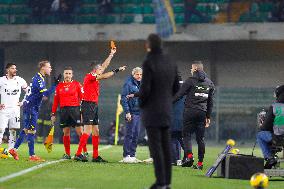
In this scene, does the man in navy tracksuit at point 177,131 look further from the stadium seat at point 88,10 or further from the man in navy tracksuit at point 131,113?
the stadium seat at point 88,10

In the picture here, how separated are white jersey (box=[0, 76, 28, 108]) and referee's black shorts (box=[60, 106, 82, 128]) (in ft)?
4.05

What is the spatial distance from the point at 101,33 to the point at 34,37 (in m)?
2.65

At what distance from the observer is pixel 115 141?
29.7 m

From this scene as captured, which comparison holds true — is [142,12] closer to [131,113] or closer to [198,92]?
[131,113]

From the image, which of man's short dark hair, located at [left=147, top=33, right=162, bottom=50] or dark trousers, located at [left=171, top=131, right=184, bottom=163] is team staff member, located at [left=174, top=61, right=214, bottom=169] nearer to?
dark trousers, located at [left=171, top=131, right=184, bottom=163]

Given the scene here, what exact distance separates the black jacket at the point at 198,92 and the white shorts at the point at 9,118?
4.30 metres

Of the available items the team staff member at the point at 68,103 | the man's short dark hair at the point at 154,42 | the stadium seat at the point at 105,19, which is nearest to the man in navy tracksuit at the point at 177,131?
the team staff member at the point at 68,103

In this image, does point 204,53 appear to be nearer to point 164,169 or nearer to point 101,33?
point 101,33

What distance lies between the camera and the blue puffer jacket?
56.4 ft

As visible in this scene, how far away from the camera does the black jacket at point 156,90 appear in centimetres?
1010

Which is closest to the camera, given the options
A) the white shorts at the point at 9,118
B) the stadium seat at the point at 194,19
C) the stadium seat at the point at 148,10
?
the white shorts at the point at 9,118

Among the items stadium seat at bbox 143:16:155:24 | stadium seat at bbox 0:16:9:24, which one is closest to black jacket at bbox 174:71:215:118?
stadium seat at bbox 143:16:155:24

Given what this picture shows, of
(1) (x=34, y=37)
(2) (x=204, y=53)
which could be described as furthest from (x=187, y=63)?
(1) (x=34, y=37)

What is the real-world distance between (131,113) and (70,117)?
1264 mm
